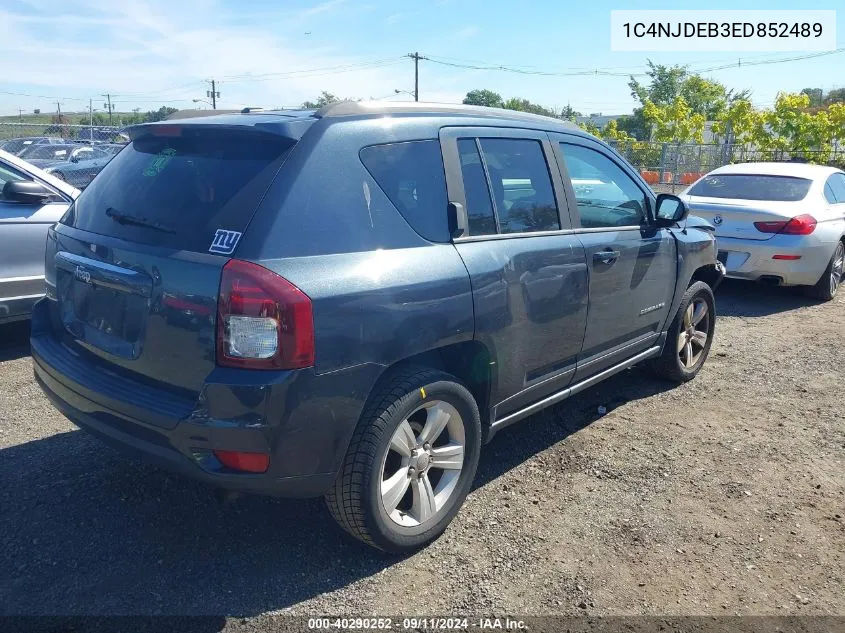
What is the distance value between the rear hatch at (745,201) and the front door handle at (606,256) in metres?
4.48

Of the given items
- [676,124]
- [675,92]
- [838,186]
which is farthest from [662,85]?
[838,186]

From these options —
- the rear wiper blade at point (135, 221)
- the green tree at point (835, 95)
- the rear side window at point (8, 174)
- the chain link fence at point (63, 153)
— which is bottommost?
the rear wiper blade at point (135, 221)

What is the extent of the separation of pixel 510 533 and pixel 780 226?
5.98 meters

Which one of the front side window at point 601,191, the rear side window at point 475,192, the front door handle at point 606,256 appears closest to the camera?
the rear side window at point 475,192

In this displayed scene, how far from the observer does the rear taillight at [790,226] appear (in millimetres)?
7801

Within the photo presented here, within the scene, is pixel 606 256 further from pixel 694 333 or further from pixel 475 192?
pixel 694 333

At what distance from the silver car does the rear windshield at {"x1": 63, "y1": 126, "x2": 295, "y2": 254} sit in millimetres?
2488

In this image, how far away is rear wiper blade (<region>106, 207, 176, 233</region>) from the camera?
2.86m

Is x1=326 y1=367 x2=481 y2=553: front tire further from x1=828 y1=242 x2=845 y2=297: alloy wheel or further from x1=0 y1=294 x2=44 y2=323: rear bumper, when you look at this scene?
x1=828 y1=242 x2=845 y2=297: alloy wheel

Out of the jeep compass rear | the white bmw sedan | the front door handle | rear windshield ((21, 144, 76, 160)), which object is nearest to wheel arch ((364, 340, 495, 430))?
the jeep compass rear

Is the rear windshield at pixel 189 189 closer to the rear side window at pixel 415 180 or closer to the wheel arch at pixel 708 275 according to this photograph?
the rear side window at pixel 415 180

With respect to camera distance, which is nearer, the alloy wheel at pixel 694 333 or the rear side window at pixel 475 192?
the rear side window at pixel 475 192

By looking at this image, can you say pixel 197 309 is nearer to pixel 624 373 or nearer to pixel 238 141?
pixel 238 141

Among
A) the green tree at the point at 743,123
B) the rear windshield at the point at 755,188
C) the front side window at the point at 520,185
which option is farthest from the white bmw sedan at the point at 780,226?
the green tree at the point at 743,123
